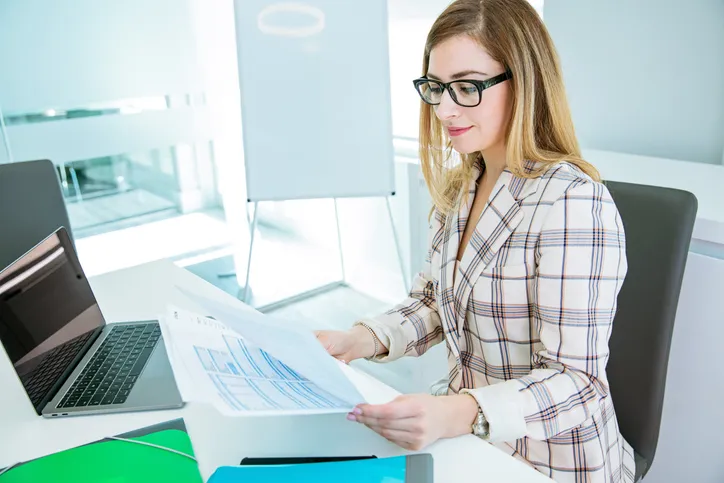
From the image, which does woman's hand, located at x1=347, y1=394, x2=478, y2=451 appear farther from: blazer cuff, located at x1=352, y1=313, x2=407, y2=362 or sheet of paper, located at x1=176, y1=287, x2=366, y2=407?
blazer cuff, located at x1=352, y1=313, x2=407, y2=362

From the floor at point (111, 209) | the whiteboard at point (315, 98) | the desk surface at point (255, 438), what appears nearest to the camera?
the desk surface at point (255, 438)

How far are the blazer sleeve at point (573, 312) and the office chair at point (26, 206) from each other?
1.46 metres

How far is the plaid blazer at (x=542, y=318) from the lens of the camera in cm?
98

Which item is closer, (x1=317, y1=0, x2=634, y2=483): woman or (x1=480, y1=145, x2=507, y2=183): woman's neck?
(x1=317, y1=0, x2=634, y2=483): woman

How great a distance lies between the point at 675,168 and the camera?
1.80 meters

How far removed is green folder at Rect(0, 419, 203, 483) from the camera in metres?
0.87

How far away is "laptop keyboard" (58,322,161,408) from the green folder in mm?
127

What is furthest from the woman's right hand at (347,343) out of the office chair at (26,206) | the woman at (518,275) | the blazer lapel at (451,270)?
the office chair at (26,206)

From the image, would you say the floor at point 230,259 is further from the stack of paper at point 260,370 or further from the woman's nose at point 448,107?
the stack of paper at point 260,370

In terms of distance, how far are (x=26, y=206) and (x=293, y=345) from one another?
4.53 ft

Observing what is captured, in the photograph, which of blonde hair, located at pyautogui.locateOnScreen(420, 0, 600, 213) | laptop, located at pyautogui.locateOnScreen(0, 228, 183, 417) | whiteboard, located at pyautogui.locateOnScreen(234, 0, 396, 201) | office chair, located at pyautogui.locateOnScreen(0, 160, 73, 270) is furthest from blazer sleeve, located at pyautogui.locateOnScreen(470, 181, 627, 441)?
whiteboard, located at pyautogui.locateOnScreen(234, 0, 396, 201)

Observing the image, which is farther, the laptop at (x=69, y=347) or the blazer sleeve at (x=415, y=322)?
the blazer sleeve at (x=415, y=322)

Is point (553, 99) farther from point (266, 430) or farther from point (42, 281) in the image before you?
point (42, 281)

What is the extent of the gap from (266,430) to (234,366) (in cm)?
16
